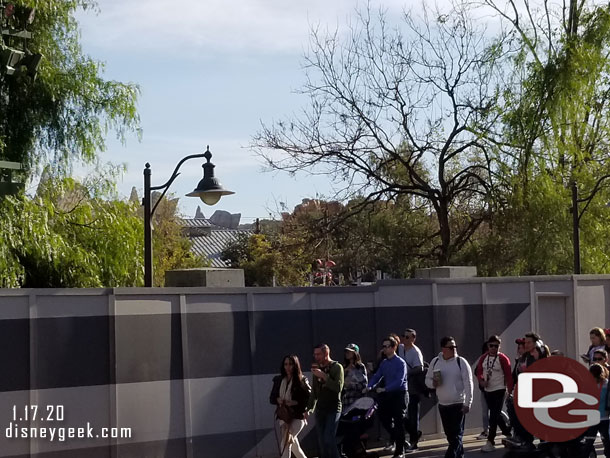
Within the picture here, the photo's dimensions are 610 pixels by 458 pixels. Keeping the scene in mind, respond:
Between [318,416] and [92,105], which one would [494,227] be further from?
[318,416]

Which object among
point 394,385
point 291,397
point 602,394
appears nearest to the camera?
point 602,394

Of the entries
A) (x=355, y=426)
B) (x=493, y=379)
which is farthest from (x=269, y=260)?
(x=355, y=426)

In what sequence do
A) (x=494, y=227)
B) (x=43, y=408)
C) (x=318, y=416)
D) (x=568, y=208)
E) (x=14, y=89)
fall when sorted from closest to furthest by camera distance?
(x=43, y=408) < (x=318, y=416) < (x=14, y=89) < (x=568, y=208) < (x=494, y=227)

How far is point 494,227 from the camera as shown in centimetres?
3088

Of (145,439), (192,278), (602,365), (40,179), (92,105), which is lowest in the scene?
(145,439)

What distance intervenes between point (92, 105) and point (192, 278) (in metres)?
9.35

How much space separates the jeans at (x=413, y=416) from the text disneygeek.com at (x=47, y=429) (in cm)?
487

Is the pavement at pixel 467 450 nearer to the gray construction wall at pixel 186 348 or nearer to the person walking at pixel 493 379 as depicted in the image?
the person walking at pixel 493 379

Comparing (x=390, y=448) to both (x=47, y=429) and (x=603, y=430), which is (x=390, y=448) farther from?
(x=47, y=429)

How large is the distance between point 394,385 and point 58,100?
11.5m

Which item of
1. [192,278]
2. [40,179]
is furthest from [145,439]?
[40,179]

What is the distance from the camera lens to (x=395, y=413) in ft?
47.9

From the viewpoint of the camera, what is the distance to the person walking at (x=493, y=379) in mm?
15312

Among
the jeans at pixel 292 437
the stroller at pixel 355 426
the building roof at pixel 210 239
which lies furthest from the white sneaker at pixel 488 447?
the building roof at pixel 210 239
